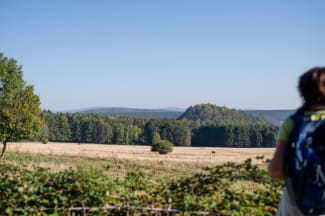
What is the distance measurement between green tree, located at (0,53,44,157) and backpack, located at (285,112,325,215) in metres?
31.7

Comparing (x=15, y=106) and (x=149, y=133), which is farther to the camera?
(x=149, y=133)

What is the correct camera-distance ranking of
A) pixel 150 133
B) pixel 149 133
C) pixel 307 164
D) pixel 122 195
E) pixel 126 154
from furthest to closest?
pixel 149 133 → pixel 150 133 → pixel 126 154 → pixel 122 195 → pixel 307 164

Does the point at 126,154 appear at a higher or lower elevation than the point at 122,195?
lower

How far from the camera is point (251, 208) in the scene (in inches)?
169

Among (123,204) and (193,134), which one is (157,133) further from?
(123,204)

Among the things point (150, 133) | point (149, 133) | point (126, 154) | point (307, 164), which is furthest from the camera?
point (149, 133)

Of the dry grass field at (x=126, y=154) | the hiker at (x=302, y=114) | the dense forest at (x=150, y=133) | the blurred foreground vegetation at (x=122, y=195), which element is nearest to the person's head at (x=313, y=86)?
the hiker at (x=302, y=114)

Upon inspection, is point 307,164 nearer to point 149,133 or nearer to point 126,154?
point 126,154

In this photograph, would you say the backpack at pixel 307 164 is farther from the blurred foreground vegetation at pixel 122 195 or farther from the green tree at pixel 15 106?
the green tree at pixel 15 106

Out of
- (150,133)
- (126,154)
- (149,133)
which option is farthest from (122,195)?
(149,133)

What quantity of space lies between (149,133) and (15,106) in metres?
77.2

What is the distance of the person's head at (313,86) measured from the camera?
2547 mm

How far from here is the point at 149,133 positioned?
109 meters

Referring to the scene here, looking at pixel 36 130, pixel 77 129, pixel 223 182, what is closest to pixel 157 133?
pixel 77 129
